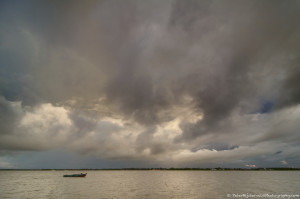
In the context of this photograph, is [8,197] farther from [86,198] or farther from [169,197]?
[169,197]

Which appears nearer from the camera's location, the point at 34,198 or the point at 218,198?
the point at 218,198

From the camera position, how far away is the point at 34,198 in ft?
A: 188

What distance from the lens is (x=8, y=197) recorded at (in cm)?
5844

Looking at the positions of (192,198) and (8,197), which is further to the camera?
(8,197)

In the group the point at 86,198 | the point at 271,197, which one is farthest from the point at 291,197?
the point at 86,198

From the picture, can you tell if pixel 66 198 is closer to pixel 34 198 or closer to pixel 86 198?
pixel 86 198

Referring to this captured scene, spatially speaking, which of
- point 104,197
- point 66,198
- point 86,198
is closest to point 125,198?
point 104,197

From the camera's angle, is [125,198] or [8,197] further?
[8,197]

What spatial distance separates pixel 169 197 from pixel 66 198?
31.2m

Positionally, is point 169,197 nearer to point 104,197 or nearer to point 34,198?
point 104,197

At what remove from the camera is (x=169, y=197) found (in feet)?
183

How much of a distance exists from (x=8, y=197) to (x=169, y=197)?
166ft

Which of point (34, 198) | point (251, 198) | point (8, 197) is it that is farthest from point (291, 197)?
point (8, 197)

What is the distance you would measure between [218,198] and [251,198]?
10081 millimetres
